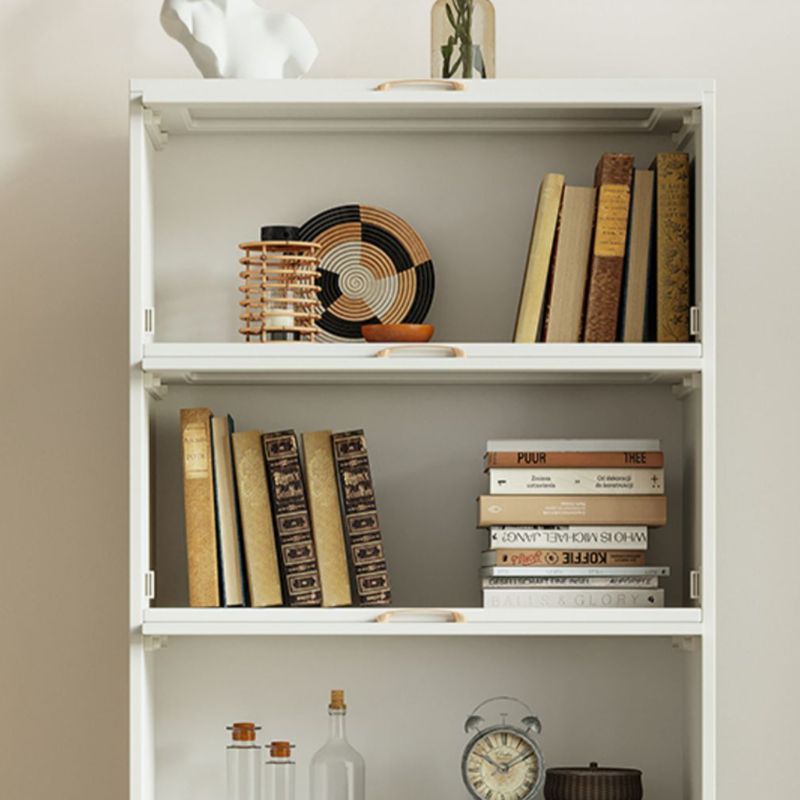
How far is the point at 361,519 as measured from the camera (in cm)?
205

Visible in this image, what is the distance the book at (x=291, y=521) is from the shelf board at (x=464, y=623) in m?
0.06

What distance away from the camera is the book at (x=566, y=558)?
2.04 metres

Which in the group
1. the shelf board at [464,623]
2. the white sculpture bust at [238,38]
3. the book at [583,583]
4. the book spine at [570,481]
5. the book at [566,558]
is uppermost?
the white sculpture bust at [238,38]

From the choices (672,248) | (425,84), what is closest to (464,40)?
(425,84)

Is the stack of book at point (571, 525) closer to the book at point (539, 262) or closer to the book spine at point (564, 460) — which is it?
the book spine at point (564, 460)

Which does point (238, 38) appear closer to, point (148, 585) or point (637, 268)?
point (637, 268)

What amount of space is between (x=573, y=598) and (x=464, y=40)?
0.83 meters

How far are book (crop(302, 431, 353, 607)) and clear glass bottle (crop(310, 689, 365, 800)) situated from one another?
0.18m

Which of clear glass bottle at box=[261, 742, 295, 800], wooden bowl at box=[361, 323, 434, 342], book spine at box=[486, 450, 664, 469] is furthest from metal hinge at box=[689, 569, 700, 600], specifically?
clear glass bottle at box=[261, 742, 295, 800]

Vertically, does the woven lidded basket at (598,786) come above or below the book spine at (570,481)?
below

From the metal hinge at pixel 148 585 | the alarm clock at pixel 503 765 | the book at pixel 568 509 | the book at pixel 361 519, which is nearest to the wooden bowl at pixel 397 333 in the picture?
the book at pixel 361 519

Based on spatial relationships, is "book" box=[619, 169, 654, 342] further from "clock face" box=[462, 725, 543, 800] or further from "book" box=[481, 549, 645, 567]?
"clock face" box=[462, 725, 543, 800]

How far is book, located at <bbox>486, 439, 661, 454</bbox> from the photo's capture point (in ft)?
6.73
